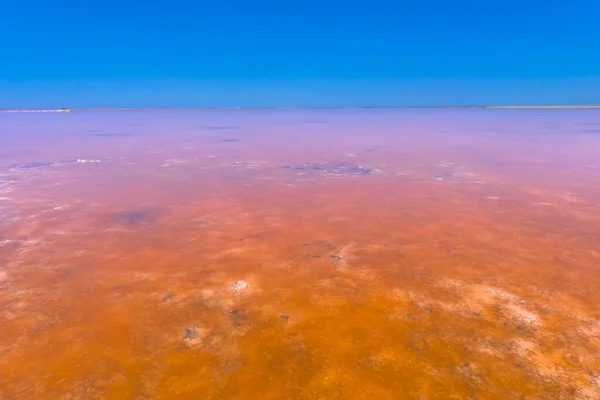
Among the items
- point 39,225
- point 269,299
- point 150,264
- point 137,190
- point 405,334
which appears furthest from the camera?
point 137,190

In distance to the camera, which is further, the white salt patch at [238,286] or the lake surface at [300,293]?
the white salt patch at [238,286]

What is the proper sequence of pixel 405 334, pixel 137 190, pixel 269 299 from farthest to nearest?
pixel 137 190 → pixel 269 299 → pixel 405 334

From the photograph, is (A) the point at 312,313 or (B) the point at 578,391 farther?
(A) the point at 312,313

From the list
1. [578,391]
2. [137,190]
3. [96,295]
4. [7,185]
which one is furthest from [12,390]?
[7,185]

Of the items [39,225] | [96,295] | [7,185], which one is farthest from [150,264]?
[7,185]

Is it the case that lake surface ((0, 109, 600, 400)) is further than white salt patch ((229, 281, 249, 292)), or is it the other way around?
white salt patch ((229, 281, 249, 292))

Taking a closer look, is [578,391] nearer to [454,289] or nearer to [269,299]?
[454,289]

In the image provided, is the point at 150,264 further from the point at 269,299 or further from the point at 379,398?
the point at 379,398
